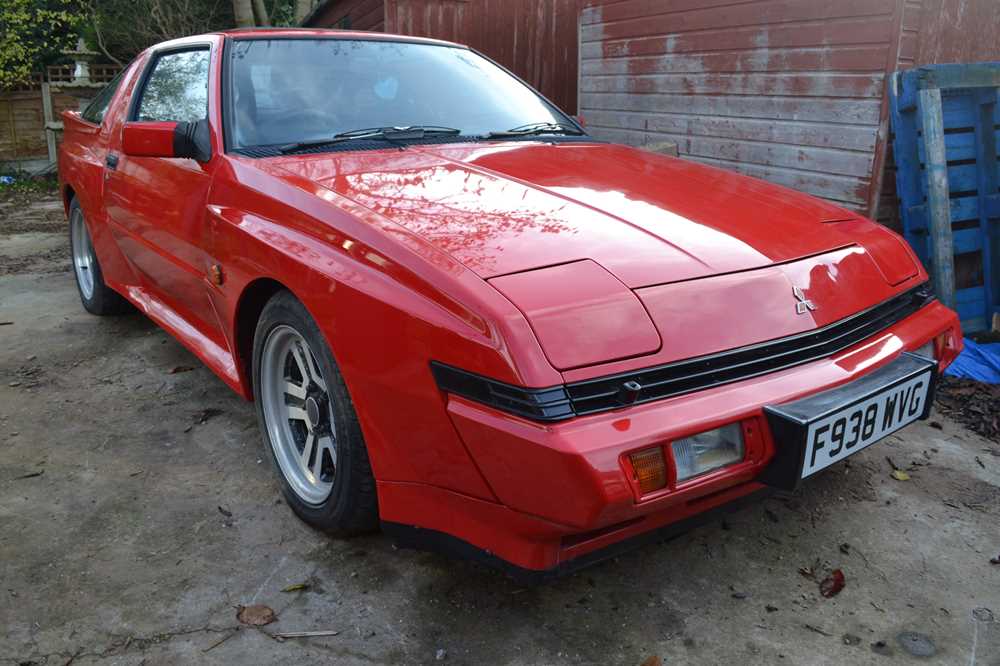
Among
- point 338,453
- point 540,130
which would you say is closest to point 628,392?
point 338,453

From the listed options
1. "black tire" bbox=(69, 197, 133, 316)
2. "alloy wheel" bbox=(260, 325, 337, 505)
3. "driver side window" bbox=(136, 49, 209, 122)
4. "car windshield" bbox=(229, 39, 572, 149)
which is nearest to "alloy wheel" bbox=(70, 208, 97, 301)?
"black tire" bbox=(69, 197, 133, 316)

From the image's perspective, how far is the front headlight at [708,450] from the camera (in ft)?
5.57

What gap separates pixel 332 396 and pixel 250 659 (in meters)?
0.66

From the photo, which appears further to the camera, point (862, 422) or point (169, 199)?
point (169, 199)

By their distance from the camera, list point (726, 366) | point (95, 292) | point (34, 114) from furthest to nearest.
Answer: point (34, 114)
point (95, 292)
point (726, 366)

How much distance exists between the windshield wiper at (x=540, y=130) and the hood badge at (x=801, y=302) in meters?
1.44

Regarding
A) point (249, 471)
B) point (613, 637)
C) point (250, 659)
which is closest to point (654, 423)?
point (613, 637)

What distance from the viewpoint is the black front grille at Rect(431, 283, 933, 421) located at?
161cm

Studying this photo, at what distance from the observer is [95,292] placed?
4480 mm

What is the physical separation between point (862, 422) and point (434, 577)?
1.19 metres

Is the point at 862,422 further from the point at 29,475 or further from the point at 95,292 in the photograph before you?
the point at 95,292

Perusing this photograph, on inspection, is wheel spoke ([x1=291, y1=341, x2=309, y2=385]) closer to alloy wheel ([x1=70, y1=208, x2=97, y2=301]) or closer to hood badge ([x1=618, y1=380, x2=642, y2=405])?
hood badge ([x1=618, y1=380, x2=642, y2=405])

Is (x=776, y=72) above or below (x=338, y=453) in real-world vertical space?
above

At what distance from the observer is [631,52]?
6.55 m
